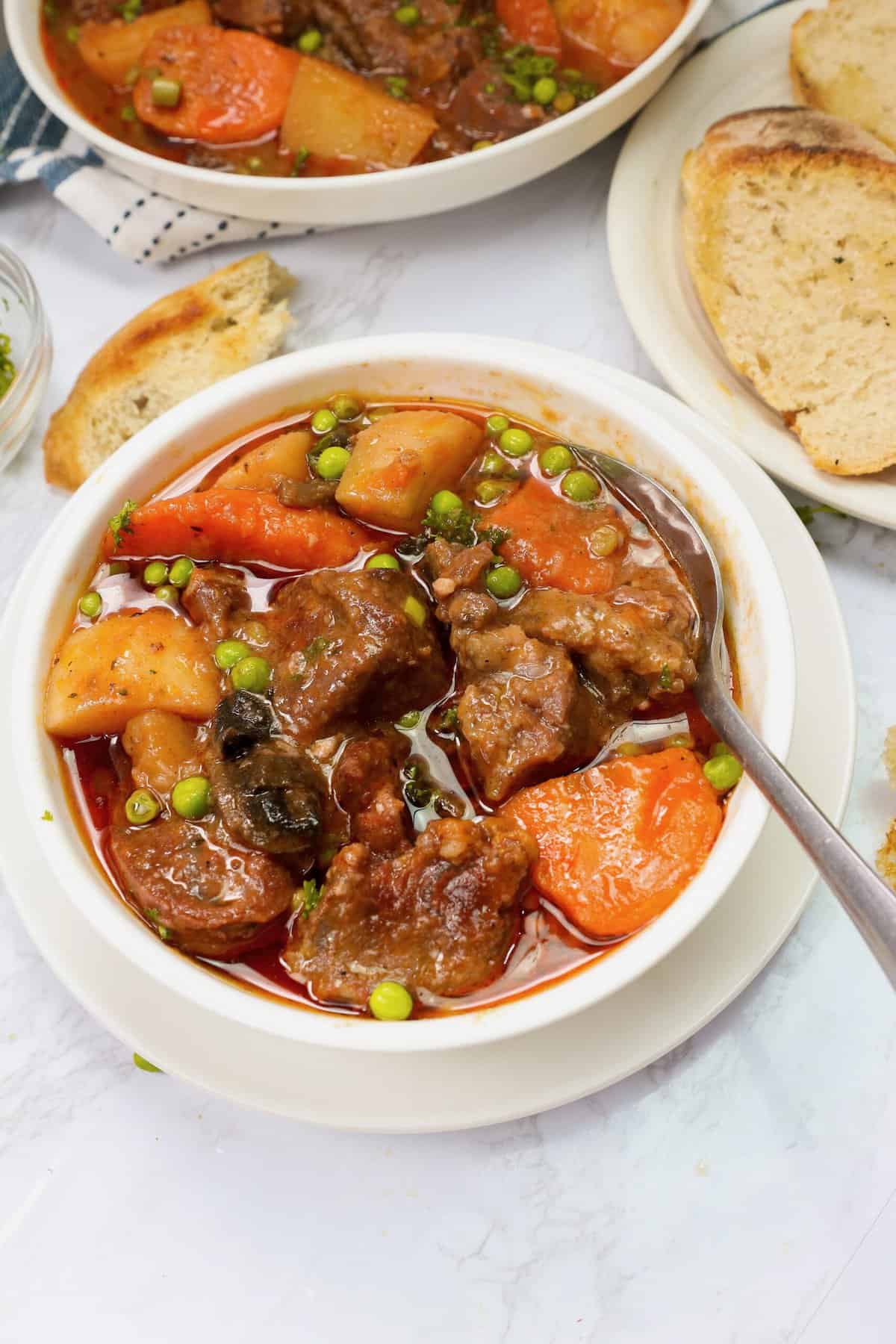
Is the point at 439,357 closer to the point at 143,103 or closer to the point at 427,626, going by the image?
the point at 427,626

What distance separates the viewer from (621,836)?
2354 mm

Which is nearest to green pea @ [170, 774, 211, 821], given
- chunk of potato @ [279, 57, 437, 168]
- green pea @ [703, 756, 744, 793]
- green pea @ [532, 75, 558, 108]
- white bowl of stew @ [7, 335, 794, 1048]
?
white bowl of stew @ [7, 335, 794, 1048]

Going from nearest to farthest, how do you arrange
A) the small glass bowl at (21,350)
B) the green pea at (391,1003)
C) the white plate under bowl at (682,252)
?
the green pea at (391,1003), the white plate under bowl at (682,252), the small glass bowl at (21,350)

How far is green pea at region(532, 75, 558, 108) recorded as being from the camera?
3.68 meters

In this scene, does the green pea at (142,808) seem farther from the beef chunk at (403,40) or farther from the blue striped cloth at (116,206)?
the beef chunk at (403,40)

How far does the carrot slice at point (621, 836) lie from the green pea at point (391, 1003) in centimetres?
37

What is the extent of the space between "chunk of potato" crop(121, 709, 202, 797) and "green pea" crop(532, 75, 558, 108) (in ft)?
8.13

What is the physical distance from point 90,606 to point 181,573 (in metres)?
0.22

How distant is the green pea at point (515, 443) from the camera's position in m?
2.82

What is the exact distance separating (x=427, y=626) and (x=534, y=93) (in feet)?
6.90

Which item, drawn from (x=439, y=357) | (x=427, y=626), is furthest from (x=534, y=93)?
(x=427, y=626)

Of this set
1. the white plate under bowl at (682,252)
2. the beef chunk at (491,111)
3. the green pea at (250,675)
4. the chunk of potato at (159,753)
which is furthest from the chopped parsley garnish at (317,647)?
the beef chunk at (491,111)

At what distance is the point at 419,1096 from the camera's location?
2.41m

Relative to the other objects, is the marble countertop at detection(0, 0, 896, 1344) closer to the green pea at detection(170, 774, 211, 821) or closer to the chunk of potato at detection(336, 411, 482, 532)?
the green pea at detection(170, 774, 211, 821)
